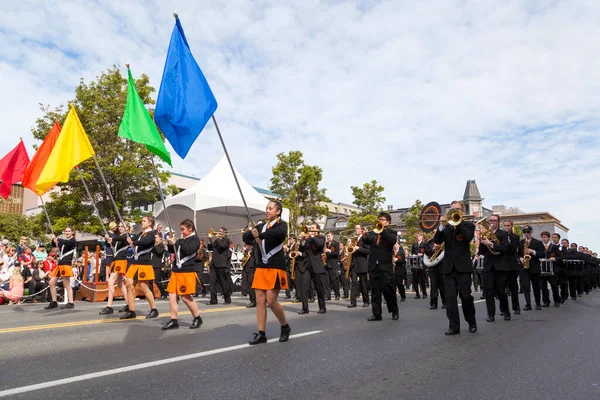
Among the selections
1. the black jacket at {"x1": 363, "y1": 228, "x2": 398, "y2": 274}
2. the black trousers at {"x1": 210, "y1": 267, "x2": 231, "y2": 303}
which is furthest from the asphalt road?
the black trousers at {"x1": 210, "y1": 267, "x2": 231, "y2": 303}

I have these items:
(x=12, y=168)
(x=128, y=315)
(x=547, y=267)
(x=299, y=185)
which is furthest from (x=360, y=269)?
(x=299, y=185)

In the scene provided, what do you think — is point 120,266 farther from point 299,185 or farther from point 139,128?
point 299,185

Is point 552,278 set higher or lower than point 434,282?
higher

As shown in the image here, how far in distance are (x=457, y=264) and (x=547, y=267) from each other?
6455mm

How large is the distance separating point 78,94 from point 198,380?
26591mm

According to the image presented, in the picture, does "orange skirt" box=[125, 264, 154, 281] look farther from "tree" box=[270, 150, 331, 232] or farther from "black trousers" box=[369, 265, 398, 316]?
"tree" box=[270, 150, 331, 232]

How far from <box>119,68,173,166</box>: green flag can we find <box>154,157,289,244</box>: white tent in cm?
1138

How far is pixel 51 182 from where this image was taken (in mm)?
11148

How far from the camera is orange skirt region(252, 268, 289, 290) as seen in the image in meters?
6.29

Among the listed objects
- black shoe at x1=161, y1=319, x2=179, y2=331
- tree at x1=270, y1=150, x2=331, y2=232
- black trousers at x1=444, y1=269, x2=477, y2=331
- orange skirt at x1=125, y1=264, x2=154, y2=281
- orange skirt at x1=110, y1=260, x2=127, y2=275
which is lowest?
black shoe at x1=161, y1=319, x2=179, y2=331

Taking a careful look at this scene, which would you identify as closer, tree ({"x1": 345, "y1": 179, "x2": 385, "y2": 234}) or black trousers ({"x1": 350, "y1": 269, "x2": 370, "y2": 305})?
black trousers ({"x1": 350, "y1": 269, "x2": 370, "y2": 305})

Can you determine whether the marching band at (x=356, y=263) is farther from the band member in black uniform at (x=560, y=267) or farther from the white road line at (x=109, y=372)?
the white road line at (x=109, y=372)

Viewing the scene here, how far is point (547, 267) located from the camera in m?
12.3

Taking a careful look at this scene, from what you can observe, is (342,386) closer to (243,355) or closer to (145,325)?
(243,355)
